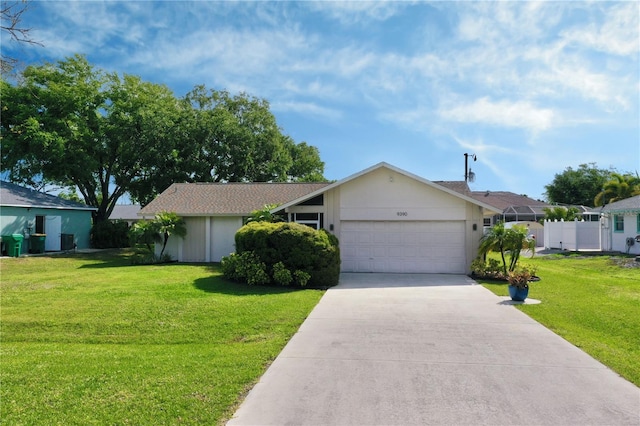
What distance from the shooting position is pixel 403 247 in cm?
1611

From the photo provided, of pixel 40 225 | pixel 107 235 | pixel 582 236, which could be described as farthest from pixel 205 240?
pixel 582 236

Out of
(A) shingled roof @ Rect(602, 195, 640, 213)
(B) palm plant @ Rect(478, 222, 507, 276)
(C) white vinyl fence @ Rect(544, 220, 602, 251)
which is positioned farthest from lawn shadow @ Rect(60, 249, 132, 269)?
(A) shingled roof @ Rect(602, 195, 640, 213)

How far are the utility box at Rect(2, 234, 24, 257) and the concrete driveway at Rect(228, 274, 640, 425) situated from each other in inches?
788

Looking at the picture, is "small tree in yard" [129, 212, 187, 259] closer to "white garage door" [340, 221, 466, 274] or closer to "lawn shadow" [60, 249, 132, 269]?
"lawn shadow" [60, 249, 132, 269]

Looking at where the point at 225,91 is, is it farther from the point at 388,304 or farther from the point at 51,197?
the point at 388,304

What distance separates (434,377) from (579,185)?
56.7m

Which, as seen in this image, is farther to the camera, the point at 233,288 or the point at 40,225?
the point at 40,225

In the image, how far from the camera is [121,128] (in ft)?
94.8

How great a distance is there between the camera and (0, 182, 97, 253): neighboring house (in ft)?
73.6

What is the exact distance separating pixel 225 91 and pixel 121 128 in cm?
1014

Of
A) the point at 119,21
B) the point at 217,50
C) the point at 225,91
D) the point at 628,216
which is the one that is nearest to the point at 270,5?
the point at 217,50

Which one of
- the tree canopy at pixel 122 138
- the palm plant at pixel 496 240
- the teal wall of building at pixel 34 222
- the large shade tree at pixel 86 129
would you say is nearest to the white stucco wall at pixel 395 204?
the palm plant at pixel 496 240

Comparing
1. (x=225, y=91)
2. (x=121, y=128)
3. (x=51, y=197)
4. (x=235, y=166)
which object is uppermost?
(x=225, y=91)

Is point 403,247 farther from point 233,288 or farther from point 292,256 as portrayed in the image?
point 233,288
